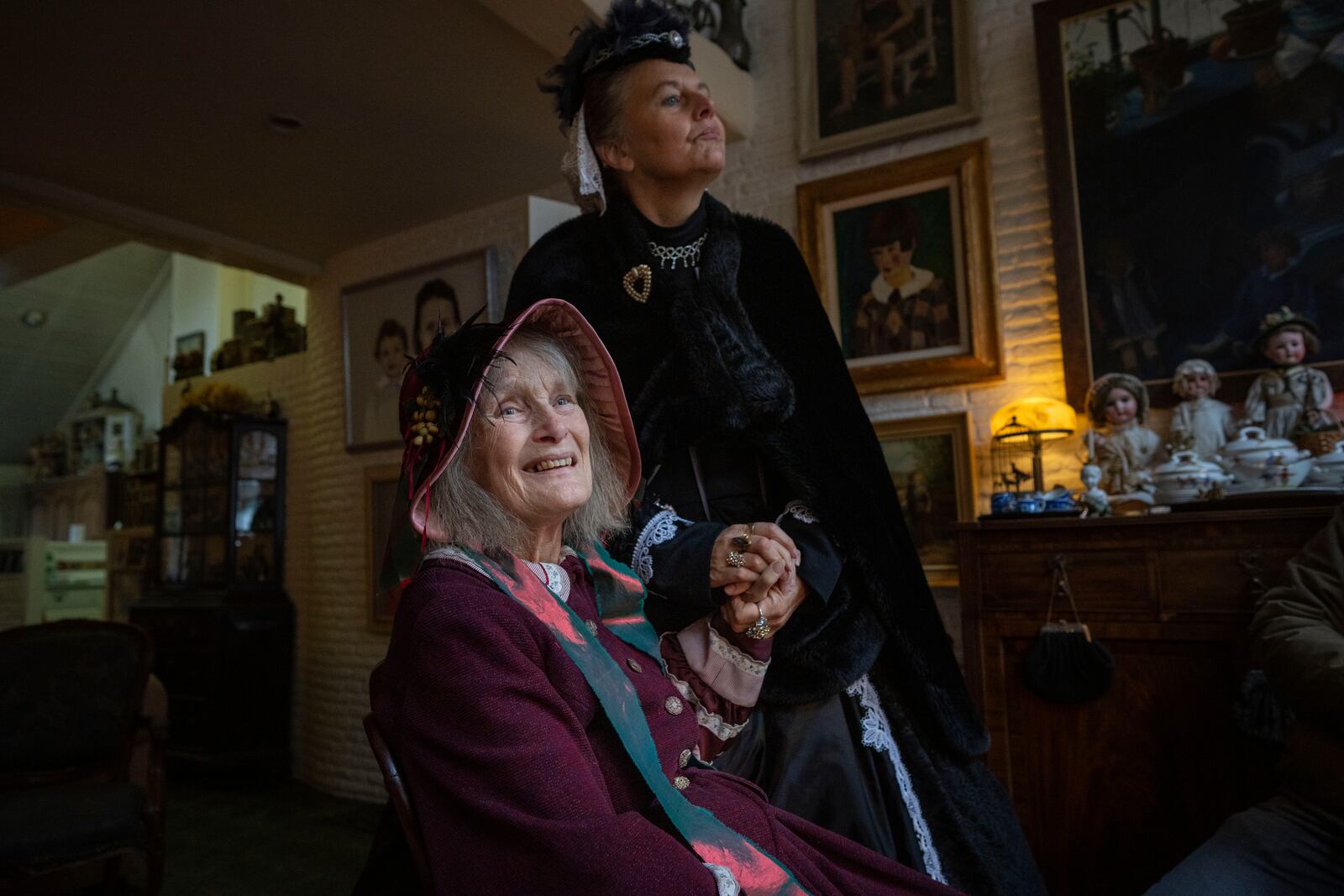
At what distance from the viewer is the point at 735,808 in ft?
3.99

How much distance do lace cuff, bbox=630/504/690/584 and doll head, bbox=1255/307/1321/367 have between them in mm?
2722

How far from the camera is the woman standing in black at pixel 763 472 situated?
1.42 meters

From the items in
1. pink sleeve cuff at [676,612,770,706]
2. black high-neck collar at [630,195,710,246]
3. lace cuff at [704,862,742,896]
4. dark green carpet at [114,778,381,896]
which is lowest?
dark green carpet at [114,778,381,896]

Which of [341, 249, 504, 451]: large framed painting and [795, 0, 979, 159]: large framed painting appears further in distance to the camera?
[341, 249, 504, 451]: large framed painting

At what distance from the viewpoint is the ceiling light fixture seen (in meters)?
4.41

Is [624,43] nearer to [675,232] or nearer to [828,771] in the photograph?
A: [675,232]

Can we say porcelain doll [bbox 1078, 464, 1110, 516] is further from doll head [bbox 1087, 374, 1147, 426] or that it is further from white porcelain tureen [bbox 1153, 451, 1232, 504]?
doll head [bbox 1087, 374, 1147, 426]

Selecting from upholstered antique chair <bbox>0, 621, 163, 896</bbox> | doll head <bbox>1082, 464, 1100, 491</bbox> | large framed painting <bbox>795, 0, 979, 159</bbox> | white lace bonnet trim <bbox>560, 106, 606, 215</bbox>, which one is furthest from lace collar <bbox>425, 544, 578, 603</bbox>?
large framed painting <bbox>795, 0, 979, 159</bbox>

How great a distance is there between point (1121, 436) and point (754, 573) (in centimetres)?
268

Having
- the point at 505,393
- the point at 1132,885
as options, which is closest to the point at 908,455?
the point at 1132,885

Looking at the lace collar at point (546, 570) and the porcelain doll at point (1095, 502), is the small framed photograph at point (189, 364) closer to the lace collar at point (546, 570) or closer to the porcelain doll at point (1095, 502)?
the porcelain doll at point (1095, 502)

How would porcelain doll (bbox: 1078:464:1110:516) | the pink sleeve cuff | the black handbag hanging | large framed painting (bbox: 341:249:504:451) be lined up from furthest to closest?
1. large framed painting (bbox: 341:249:504:451)
2. porcelain doll (bbox: 1078:464:1110:516)
3. the black handbag hanging
4. the pink sleeve cuff

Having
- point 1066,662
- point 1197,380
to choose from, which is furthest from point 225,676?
point 1197,380

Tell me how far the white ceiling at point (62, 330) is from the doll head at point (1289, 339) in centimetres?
1043
